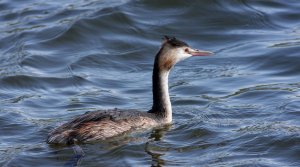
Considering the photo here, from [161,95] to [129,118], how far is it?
712 millimetres

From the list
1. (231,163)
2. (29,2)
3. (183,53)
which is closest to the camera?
(231,163)

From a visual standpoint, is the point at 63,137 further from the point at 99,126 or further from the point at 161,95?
the point at 161,95

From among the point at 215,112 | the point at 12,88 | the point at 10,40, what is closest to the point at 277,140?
the point at 215,112

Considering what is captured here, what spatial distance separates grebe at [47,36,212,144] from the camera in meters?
9.91

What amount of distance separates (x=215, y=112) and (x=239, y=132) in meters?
0.93

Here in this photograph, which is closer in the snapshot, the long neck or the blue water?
the blue water

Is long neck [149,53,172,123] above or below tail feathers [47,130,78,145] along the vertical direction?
above

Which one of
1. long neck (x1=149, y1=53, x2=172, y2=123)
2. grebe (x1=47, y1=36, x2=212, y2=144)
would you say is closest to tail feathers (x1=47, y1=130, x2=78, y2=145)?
grebe (x1=47, y1=36, x2=212, y2=144)

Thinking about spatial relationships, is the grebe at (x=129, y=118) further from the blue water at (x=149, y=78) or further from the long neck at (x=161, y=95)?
the blue water at (x=149, y=78)

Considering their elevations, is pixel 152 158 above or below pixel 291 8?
below

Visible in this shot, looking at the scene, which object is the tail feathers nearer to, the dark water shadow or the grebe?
the grebe

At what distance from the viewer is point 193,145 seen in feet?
32.4

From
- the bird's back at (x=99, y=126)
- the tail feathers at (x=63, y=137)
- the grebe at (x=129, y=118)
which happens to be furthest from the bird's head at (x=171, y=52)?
the tail feathers at (x=63, y=137)

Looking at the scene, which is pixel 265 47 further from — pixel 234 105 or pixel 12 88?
pixel 12 88
